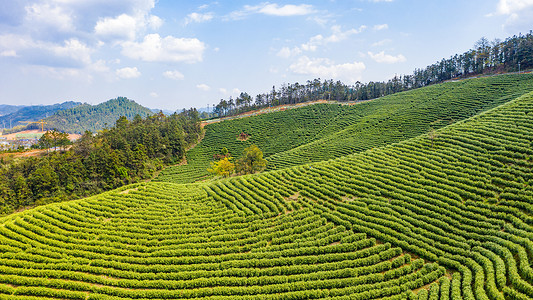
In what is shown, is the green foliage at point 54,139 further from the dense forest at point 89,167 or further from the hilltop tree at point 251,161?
the hilltop tree at point 251,161

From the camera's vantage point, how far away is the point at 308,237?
23.7m

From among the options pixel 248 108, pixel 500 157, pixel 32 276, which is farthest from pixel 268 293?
pixel 248 108

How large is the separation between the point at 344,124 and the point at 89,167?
69063 millimetres

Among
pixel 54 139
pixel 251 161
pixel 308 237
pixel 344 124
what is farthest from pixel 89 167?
pixel 344 124

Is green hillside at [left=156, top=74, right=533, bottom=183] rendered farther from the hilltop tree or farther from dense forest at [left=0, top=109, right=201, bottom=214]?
the hilltop tree

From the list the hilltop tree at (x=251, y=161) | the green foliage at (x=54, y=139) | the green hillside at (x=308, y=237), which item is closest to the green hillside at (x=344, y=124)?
the hilltop tree at (x=251, y=161)

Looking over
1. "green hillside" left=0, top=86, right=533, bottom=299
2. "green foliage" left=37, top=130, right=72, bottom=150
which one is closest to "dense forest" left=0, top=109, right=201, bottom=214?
"green foliage" left=37, top=130, right=72, bottom=150

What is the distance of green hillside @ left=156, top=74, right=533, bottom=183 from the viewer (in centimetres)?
6125

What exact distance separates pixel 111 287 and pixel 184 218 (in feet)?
30.0

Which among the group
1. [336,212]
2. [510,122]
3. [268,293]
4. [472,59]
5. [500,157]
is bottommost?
[268,293]

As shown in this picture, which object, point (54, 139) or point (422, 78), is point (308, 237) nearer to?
point (54, 139)

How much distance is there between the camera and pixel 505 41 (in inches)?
3839

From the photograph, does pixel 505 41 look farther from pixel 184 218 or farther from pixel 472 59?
pixel 184 218

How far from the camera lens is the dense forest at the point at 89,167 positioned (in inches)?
1914
